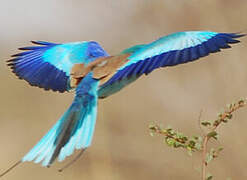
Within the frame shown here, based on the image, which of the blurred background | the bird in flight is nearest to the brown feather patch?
the bird in flight

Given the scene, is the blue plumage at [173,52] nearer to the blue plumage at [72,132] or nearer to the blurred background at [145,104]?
the blue plumage at [72,132]

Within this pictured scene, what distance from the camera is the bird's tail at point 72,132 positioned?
1.62 ft

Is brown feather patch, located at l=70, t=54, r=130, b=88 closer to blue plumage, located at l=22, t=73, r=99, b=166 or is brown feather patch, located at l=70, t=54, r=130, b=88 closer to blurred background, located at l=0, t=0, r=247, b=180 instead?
blue plumage, located at l=22, t=73, r=99, b=166

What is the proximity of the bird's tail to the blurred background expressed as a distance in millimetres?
672

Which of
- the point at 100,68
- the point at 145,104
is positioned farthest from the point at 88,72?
the point at 145,104

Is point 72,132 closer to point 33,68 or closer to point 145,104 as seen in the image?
point 33,68

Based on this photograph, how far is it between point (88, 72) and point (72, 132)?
0.10m

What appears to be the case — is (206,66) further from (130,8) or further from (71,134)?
(71,134)

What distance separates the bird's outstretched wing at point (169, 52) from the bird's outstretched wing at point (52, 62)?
0.07 m

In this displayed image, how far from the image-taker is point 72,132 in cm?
51

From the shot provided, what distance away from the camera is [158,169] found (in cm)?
122

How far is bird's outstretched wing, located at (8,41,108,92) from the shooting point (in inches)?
24.4

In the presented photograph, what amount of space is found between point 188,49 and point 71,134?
6.1 inches

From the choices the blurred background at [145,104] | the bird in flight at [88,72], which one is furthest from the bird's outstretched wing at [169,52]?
the blurred background at [145,104]
